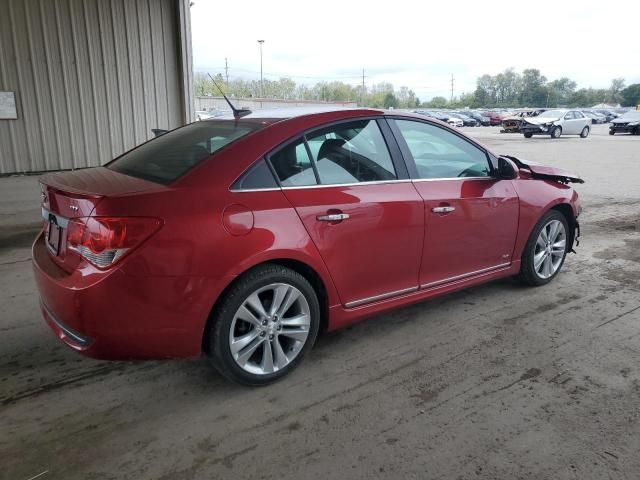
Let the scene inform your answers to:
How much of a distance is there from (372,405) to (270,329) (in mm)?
698

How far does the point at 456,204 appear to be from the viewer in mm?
3590

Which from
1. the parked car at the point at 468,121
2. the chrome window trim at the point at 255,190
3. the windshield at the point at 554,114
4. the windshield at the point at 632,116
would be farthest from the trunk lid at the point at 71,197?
the parked car at the point at 468,121

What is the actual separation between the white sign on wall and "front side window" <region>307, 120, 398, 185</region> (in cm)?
1019

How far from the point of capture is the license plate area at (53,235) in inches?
105

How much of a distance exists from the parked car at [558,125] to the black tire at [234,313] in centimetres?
2778

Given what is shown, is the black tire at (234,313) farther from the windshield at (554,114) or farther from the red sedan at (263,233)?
the windshield at (554,114)

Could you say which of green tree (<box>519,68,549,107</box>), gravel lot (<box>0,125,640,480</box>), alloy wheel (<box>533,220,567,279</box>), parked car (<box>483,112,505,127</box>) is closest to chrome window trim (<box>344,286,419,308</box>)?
gravel lot (<box>0,125,640,480</box>)

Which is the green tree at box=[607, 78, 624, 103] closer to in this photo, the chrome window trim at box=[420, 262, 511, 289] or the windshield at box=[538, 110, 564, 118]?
the windshield at box=[538, 110, 564, 118]

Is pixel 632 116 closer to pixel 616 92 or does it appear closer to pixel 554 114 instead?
pixel 554 114

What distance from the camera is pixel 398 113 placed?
3570 mm

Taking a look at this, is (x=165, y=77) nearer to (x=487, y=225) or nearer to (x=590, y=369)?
(x=487, y=225)

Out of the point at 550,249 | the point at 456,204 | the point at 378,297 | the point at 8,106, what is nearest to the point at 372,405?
the point at 378,297

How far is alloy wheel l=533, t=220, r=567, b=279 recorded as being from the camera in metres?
4.40

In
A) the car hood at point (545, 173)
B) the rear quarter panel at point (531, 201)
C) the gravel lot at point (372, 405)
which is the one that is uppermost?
the car hood at point (545, 173)
